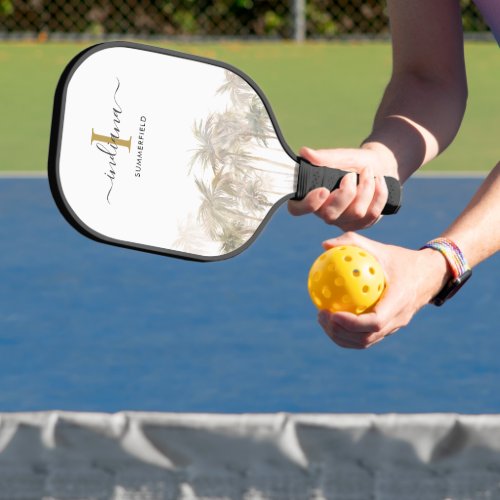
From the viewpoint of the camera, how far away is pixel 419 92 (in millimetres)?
2609

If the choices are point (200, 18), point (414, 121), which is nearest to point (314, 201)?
point (414, 121)

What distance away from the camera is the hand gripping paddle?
2.20 m

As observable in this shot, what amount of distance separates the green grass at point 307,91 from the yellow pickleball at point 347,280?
16.8 ft

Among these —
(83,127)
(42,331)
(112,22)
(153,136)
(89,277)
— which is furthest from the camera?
(112,22)

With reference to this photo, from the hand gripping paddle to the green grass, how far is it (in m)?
4.86

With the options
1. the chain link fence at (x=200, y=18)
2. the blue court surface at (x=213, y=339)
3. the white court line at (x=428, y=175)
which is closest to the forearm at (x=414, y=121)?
the blue court surface at (x=213, y=339)

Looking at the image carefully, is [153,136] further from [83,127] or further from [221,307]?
[221,307]

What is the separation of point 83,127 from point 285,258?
350cm

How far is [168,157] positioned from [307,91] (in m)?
7.48

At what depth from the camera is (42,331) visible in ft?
15.4

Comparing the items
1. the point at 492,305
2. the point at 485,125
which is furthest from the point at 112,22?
the point at 492,305

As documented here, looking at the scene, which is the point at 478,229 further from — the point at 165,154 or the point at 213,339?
the point at 213,339

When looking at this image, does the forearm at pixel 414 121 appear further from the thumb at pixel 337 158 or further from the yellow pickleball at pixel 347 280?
the yellow pickleball at pixel 347 280

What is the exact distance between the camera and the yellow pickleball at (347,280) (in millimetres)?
2115
